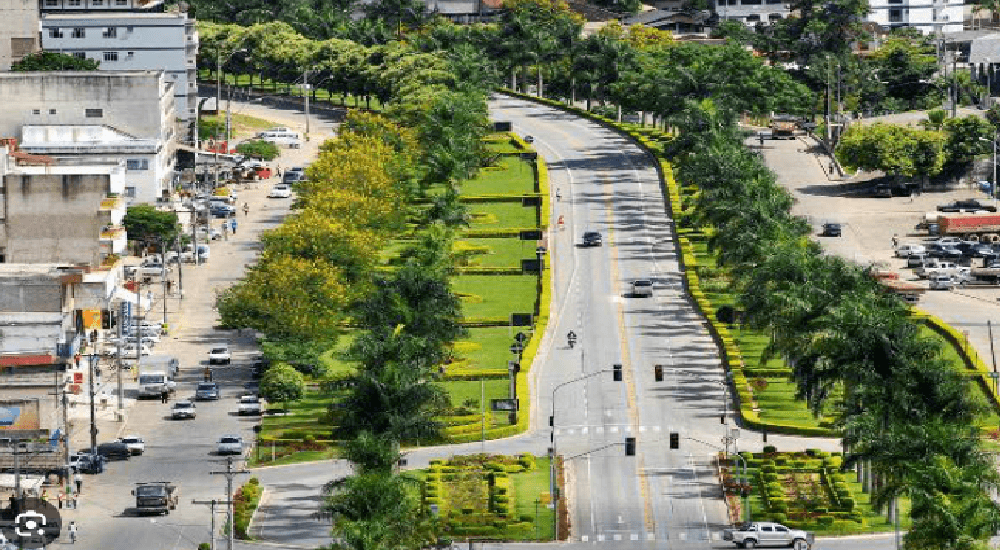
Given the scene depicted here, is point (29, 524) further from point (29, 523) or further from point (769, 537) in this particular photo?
point (769, 537)

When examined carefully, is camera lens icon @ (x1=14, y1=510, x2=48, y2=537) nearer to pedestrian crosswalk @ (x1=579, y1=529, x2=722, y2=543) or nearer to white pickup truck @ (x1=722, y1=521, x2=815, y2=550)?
pedestrian crosswalk @ (x1=579, y1=529, x2=722, y2=543)

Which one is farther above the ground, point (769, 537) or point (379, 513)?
point (379, 513)

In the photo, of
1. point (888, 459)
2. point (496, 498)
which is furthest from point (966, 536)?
point (496, 498)

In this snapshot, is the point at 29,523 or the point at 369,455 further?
the point at 29,523

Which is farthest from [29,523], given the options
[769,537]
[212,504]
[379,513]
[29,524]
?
[769,537]

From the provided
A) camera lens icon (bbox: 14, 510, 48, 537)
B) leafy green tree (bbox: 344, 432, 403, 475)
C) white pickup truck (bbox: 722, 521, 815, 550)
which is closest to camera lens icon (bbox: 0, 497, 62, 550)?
camera lens icon (bbox: 14, 510, 48, 537)

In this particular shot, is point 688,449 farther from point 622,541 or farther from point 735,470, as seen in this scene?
point 622,541
